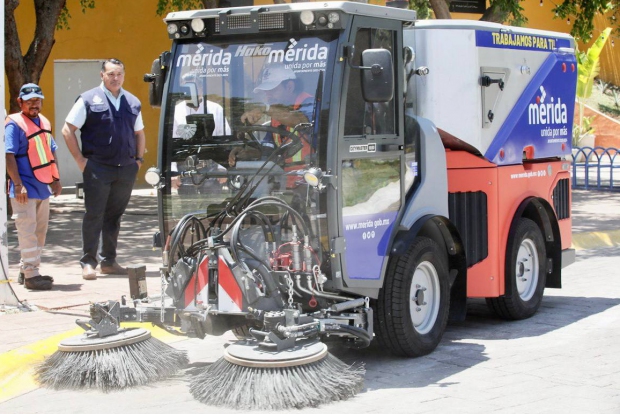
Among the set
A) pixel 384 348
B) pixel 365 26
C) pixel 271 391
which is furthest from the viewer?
pixel 384 348

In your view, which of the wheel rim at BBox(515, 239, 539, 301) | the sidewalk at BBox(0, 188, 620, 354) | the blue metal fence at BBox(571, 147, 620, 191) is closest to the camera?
the sidewalk at BBox(0, 188, 620, 354)

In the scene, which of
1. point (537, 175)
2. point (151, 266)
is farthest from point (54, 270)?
point (537, 175)

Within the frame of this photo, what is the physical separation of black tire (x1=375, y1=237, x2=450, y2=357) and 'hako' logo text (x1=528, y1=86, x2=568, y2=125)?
180 cm

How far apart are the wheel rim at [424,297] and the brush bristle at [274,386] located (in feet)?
3.97

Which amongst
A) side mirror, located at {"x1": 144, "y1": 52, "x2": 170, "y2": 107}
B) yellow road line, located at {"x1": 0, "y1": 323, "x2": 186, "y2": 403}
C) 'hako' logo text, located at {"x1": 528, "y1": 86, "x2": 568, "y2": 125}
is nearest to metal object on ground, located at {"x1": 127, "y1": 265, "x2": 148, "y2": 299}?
yellow road line, located at {"x1": 0, "y1": 323, "x2": 186, "y2": 403}

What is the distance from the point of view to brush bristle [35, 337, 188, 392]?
6.14m

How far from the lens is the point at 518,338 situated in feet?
25.0

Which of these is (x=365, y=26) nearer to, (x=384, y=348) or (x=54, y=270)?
A: (x=384, y=348)

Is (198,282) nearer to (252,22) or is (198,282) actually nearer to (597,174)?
(252,22)

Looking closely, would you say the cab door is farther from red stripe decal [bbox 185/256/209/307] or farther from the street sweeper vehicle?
red stripe decal [bbox 185/256/209/307]

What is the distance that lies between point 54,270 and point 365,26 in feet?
17.9

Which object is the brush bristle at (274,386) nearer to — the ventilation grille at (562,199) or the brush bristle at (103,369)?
the brush bristle at (103,369)

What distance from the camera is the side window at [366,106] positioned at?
629 centimetres

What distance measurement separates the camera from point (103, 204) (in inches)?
381
